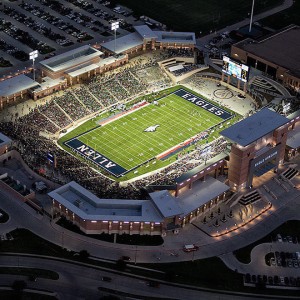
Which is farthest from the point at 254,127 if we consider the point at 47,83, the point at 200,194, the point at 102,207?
the point at 47,83

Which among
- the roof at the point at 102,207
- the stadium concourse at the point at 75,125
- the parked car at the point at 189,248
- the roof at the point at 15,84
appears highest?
the roof at the point at 15,84

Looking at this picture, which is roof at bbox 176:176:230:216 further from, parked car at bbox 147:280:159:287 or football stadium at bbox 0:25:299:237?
parked car at bbox 147:280:159:287

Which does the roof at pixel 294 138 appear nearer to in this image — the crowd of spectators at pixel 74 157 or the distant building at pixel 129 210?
the crowd of spectators at pixel 74 157

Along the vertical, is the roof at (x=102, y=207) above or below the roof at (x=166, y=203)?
below

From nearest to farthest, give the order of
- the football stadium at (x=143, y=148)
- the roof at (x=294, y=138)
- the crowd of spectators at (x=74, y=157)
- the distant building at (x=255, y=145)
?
the football stadium at (x=143, y=148) → the distant building at (x=255, y=145) → the crowd of spectators at (x=74, y=157) → the roof at (x=294, y=138)

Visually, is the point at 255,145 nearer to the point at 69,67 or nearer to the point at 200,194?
the point at 200,194

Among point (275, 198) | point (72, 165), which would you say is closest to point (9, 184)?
point (72, 165)

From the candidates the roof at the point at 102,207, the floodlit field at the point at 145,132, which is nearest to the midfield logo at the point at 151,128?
the floodlit field at the point at 145,132

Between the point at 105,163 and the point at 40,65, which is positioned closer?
the point at 105,163

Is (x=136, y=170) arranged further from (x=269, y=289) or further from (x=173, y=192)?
(x=269, y=289)
